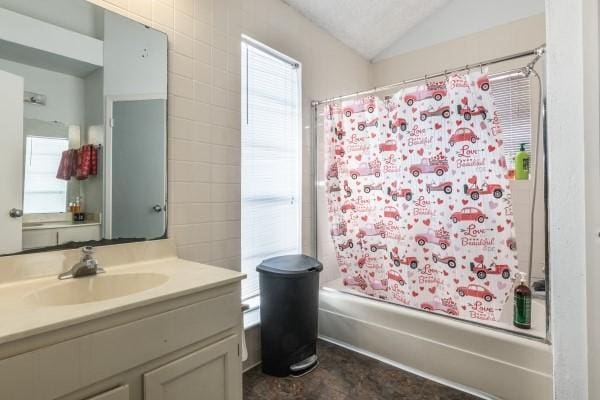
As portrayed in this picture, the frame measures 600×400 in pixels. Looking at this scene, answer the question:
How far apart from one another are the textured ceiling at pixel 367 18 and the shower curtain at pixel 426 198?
83 centimetres

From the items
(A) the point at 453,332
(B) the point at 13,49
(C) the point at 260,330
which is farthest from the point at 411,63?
(B) the point at 13,49

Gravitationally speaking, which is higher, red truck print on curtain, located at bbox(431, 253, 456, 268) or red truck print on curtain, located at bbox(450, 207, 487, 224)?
red truck print on curtain, located at bbox(450, 207, 487, 224)

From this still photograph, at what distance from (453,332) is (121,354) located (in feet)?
5.51

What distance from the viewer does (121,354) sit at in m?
0.88

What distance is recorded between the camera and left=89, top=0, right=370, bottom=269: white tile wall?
5.18 feet

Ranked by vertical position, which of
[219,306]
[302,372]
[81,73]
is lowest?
[302,372]

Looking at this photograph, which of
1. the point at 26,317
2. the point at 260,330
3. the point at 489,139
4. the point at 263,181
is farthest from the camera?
the point at 263,181

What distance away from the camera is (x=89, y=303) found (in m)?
0.91

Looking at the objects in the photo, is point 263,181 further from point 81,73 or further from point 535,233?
point 535,233

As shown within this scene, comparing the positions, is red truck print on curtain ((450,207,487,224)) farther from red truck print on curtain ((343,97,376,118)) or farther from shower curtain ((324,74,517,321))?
red truck print on curtain ((343,97,376,118))

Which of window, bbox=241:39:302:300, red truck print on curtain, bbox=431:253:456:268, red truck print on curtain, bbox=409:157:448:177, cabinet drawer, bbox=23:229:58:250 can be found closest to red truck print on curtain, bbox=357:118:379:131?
red truck print on curtain, bbox=409:157:448:177

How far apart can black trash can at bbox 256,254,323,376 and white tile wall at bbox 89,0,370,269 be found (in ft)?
0.90

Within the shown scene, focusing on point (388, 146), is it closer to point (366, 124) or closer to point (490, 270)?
point (366, 124)

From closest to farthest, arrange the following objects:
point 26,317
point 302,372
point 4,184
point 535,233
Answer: point 26,317, point 4,184, point 302,372, point 535,233
